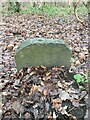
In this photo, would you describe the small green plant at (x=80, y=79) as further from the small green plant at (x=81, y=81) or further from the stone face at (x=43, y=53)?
the stone face at (x=43, y=53)

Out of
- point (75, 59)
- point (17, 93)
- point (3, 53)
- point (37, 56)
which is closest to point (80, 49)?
point (75, 59)

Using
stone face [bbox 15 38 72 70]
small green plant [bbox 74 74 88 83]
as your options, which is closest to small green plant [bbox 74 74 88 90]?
small green plant [bbox 74 74 88 83]

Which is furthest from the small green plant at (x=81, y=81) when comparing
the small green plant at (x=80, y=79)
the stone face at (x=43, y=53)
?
the stone face at (x=43, y=53)

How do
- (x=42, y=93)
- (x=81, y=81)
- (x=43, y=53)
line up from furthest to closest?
(x=43, y=53)
(x=81, y=81)
(x=42, y=93)

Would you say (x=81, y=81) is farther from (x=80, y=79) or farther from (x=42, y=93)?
(x=42, y=93)

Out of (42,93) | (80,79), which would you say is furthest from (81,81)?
(42,93)

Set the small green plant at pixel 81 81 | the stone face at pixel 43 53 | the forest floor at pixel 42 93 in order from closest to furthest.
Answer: the forest floor at pixel 42 93 → the small green plant at pixel 81 81 → the stone face at pixel 43 53

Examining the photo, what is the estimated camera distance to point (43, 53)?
4.42 m

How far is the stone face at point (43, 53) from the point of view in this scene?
4.38 metres

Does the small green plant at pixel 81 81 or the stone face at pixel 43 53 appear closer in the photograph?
the small green plant at pixel 81 81

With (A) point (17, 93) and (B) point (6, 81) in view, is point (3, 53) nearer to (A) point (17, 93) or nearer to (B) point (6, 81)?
(B) point (6, 81)

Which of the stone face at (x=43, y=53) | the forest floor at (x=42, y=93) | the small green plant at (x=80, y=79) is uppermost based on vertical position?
the stone face at (x=43, y=53)

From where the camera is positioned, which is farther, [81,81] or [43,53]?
[43,53]

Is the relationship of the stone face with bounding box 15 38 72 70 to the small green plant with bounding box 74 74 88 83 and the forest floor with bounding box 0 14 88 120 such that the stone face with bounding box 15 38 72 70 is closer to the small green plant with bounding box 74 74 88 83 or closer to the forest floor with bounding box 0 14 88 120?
the forest floor with bounding box 0 14 88 120
